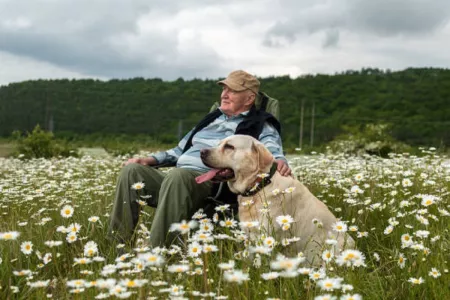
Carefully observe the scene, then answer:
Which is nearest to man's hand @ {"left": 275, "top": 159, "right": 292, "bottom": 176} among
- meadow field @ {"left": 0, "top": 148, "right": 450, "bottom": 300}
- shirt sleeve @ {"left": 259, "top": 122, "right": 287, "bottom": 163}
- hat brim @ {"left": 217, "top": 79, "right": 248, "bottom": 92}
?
meadow field @ {"left": 0, "top": 148, "right": 450, "bottom": 300}

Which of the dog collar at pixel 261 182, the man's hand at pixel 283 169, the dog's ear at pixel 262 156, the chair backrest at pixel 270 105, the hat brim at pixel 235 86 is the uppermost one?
the hat brim at pixel 235 86

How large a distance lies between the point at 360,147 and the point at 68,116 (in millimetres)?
17174

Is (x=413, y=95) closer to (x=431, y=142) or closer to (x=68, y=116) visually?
(x=431, y=142)

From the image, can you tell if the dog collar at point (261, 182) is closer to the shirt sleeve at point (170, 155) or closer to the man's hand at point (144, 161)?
the man's hand at point (144, 161)

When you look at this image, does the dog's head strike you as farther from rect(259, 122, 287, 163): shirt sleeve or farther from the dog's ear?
rect(259, 122, 287, 163): shirt sleeve

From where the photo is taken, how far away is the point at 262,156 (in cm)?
377

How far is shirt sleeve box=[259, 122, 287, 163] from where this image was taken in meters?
4.28

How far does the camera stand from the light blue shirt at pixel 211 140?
436 centimetres

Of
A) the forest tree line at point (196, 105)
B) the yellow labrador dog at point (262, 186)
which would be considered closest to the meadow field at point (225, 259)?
the yellow labrador dog at point (262, 186)

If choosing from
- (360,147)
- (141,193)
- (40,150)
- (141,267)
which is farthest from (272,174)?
(360,147)

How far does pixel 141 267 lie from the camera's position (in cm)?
225

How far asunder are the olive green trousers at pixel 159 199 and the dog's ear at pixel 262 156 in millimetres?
521

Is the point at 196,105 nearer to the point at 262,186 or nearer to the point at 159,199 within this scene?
the point at 159,199

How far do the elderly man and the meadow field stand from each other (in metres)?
0.17
